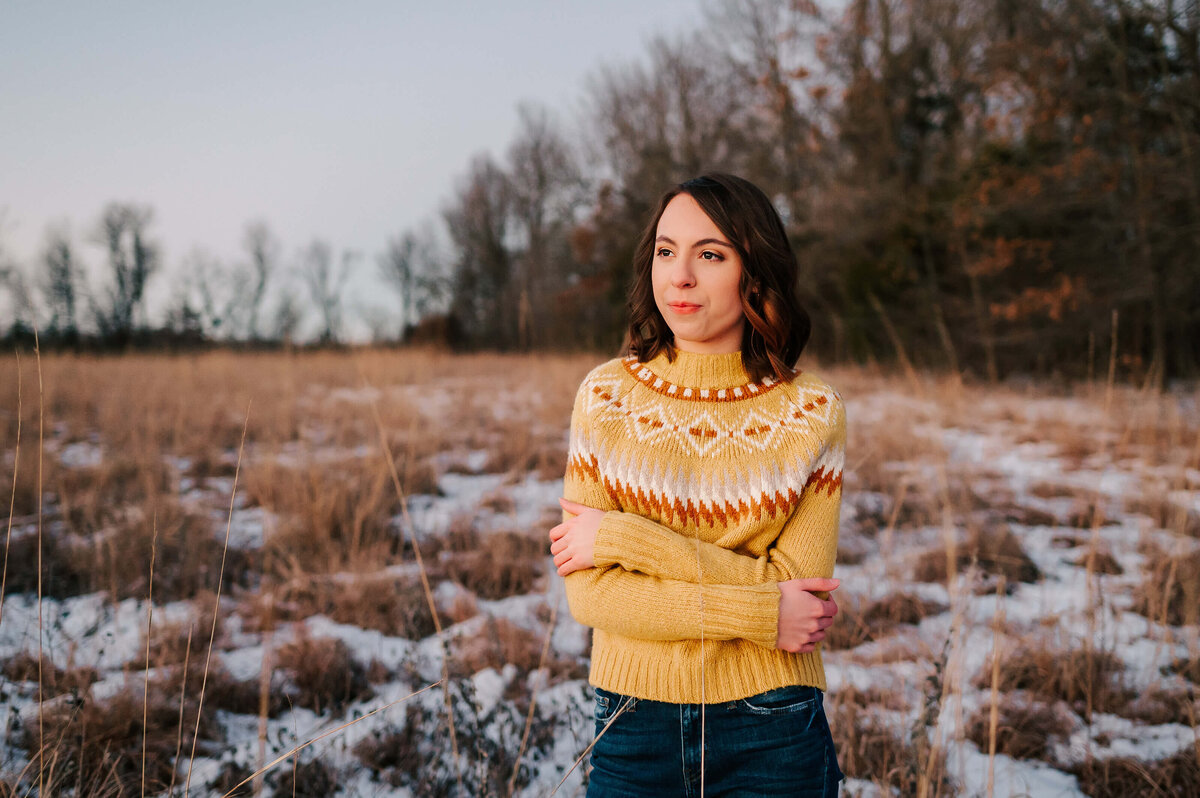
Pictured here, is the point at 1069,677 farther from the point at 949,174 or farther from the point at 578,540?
the point at 949,174

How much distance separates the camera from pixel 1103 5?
7.12 m

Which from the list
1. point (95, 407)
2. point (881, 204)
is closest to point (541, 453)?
point (95, 407)

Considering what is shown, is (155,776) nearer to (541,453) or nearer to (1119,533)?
(541,453)

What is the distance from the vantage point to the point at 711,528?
1.27 metres

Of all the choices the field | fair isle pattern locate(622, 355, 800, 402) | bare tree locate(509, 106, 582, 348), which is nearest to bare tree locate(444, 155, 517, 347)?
bare tree locate(509, 106, 582, 348)

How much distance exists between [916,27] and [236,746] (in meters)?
14.0

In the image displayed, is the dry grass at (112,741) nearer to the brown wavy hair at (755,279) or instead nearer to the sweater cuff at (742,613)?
the sweater cuff at (742,613)

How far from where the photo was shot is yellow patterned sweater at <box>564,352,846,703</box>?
1.17 m

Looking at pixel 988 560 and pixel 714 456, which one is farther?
pixel 988 560

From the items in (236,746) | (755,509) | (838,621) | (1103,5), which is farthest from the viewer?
(1103,5)

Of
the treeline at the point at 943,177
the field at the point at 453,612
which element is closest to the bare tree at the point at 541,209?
the treeline at the point at 943,177

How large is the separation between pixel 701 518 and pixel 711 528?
0.03m

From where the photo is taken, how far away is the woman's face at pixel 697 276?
1.27 meters

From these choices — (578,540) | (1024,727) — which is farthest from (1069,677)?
(578,540)
